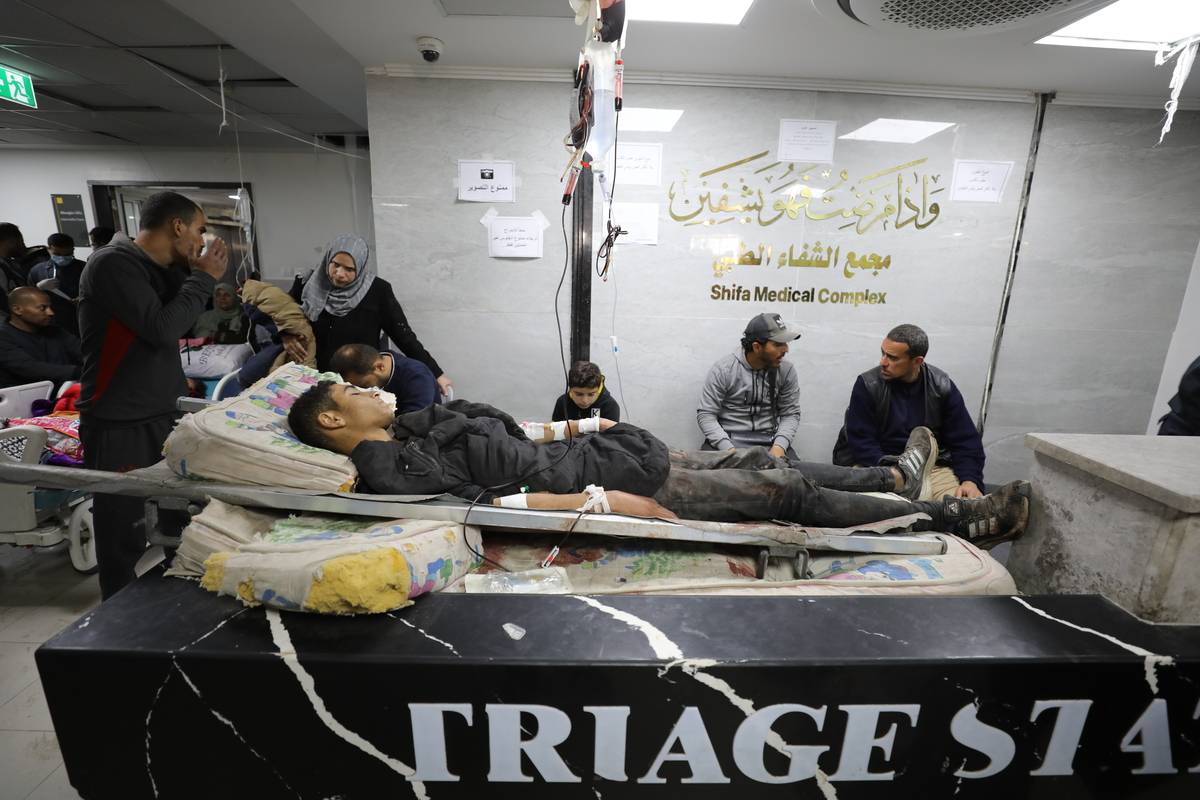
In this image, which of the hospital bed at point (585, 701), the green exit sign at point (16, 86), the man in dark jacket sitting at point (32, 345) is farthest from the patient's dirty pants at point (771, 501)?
the green exit sign at point (16, 86)

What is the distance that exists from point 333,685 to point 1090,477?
2.03m

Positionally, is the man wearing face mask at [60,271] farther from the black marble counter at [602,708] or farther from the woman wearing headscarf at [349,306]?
the black marble counter at [602,708]

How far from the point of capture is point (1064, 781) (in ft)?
3.87

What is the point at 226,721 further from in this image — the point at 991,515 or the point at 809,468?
the point at 991,515

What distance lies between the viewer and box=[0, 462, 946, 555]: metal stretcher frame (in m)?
1.53

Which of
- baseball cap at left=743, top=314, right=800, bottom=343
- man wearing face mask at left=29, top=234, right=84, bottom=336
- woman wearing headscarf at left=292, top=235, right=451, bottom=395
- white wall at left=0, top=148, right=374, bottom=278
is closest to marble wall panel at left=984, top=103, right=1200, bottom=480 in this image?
baseball cap at left=743, top=314, right=800, bottom=343

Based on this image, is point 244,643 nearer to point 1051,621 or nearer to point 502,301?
point 1051,621

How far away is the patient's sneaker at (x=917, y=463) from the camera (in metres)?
2.24

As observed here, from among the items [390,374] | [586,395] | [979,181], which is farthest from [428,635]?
[979,181]

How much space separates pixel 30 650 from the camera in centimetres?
216

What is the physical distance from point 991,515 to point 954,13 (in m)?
1.80

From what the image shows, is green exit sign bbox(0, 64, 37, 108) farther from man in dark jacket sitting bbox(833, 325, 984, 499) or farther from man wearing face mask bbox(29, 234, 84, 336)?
man in dark jacket sitting bbox(833, 325, 984, 499)

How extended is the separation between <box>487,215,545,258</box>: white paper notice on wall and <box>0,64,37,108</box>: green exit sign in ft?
11.8

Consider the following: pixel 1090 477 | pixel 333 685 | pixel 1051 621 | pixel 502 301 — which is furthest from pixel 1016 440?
pixel 333 685
